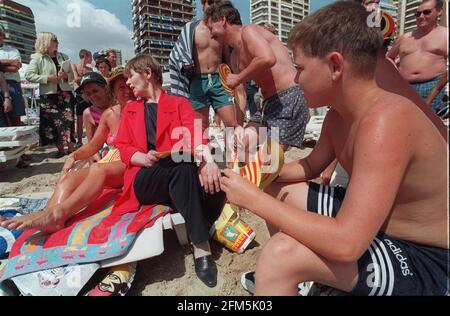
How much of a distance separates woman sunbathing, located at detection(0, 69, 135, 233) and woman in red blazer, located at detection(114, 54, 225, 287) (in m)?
0.20

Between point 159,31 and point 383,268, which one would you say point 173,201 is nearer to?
point 383,268

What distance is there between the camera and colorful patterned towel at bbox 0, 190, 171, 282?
1563mm

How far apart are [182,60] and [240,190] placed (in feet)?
8.92

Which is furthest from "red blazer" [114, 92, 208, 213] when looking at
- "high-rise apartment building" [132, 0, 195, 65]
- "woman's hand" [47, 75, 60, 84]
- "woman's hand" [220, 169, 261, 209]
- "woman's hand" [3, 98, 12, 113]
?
"high-rise apartment building" [132, 0, 195, 65]

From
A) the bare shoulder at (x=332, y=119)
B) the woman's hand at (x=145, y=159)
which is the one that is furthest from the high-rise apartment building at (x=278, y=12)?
the bare shoulder at (x=332, y=119)

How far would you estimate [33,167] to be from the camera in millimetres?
4332

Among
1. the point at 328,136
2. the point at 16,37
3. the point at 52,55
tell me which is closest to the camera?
the point at 328,136

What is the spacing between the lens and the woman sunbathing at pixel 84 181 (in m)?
1.74

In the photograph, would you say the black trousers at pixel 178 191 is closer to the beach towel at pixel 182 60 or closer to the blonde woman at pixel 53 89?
the beach towel at pixel 182 60

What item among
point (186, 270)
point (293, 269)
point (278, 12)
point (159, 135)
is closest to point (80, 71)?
point (159, 135)

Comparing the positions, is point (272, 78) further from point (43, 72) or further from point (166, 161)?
point (43, 72)

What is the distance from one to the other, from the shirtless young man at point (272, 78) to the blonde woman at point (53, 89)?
11.4ft
